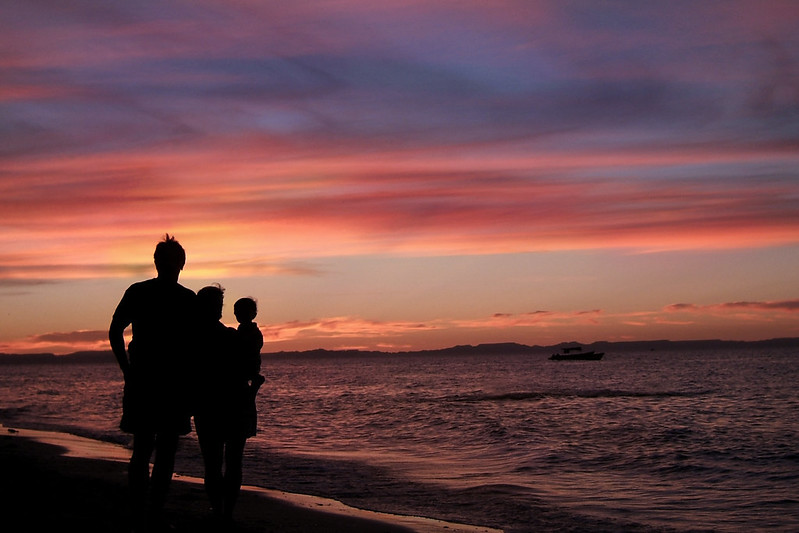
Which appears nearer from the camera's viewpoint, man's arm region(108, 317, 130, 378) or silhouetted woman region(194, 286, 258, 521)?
man's arm region(108, 317, 130, 378)

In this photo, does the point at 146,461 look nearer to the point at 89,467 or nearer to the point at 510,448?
the point at 89,467

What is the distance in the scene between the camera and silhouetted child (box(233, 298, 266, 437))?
19.5 ft

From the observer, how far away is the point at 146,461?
4.88 meters

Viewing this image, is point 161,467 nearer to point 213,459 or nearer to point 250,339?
point 213,459

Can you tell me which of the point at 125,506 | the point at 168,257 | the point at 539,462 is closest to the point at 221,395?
the point at 168,257

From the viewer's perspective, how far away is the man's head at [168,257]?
5.00 metres

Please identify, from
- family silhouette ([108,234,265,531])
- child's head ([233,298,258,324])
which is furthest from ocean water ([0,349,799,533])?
family silhouette ([108,234,265,531])

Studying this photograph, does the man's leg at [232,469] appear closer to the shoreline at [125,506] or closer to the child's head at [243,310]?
the shoreline at [125,506]

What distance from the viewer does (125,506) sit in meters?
7.06

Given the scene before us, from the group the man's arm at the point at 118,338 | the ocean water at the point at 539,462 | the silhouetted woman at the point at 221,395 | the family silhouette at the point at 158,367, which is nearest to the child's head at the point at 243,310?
the silhouetted woman at the point at 221,395

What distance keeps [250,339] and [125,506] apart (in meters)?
2.43

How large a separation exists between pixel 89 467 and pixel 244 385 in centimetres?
617

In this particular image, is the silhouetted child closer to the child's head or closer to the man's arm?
the child's head

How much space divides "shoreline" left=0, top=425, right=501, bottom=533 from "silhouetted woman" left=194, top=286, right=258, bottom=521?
0.73 metres
